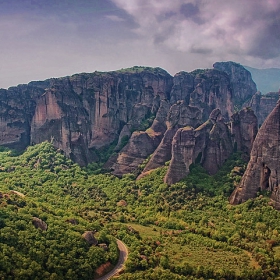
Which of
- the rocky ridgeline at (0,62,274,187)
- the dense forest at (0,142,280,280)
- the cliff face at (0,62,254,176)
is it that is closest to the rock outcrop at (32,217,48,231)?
the dense forest at (0,142,280,280)

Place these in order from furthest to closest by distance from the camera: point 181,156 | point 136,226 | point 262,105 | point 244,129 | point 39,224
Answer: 1. point 262,105
2. point 244,129
3. point 181,156
4. point 136,226
5. point 39,224

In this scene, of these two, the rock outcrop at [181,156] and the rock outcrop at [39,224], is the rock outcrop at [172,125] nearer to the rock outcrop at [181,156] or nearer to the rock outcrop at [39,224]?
the rock outcrop at [181,156]

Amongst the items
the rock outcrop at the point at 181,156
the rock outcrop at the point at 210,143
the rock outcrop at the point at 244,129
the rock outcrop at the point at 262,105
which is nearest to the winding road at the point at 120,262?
the rock outcrop at the point at 181,156

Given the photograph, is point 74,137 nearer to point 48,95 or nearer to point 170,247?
point 48,95

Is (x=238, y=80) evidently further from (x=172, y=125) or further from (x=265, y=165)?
(x=265, y=165)

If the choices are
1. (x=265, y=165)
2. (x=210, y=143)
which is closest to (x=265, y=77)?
(x=210, y=143)

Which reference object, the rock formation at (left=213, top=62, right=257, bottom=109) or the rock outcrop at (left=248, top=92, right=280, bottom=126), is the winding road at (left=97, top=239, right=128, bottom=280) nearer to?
the rock outcrop at (left=248, top=92, right=280, bottom=126)

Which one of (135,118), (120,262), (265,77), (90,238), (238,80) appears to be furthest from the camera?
(265,77)

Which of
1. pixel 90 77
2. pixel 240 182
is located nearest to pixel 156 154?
pixel 240 182

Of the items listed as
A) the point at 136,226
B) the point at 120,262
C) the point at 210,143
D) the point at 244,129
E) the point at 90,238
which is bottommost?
the point at 120,262
